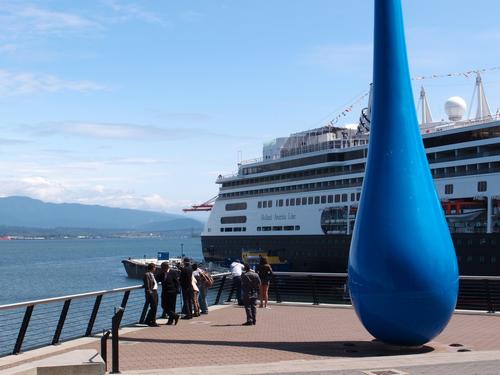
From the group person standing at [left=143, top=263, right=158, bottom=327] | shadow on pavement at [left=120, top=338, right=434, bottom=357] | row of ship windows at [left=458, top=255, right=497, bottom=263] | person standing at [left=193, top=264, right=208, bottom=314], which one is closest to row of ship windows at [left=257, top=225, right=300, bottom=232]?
row of ship windows at [left=458, top=255, right=497, bottom=263]

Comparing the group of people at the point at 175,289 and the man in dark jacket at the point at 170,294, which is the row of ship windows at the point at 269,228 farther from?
the man in dark jacket at the point at 170,294

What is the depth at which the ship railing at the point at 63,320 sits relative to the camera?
36.6 feet

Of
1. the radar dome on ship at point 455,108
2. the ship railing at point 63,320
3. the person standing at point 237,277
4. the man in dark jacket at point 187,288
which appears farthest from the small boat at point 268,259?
the man in dark jacket at point 187,288

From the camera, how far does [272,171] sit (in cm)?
6106

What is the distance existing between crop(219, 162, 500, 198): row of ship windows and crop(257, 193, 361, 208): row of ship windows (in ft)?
2.41

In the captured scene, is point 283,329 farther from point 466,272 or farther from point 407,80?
point 466,272

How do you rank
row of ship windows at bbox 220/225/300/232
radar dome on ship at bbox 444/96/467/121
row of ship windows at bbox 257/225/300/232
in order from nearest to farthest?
radar dome on ship at bbox 444/96/467/121
row of ship windows at bbox 257/225/300/232
row of ship windows at bbox 220/225/300/232

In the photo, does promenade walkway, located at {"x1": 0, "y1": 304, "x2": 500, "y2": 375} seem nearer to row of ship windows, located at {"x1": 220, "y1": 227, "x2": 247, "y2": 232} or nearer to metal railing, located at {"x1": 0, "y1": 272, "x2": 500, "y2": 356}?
metal railing, located at {"x1": 0, "y1": 272, "x2": 500, "y2": 356}

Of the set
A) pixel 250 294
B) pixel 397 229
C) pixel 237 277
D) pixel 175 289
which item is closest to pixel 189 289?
pixel 175 289

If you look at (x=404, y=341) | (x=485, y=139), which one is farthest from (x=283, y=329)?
(x=485, y=139)

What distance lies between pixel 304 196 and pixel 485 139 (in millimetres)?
17498

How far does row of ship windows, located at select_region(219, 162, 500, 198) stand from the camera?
41781mm

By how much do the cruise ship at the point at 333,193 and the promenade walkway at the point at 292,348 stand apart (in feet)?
87.3

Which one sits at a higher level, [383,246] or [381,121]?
[381,121]
